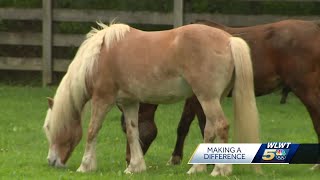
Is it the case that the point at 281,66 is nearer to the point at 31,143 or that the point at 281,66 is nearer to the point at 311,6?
the point at 31,143

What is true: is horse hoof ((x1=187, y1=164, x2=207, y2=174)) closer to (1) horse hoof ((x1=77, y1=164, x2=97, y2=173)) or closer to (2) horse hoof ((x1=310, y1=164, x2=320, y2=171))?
(1) horse hoof ((x1=77, y1=164, x2=97, y2=173))

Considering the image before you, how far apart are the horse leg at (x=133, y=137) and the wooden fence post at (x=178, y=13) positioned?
693 centimetres

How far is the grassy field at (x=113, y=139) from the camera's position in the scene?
7703 millimetres

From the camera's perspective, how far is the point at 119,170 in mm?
8039

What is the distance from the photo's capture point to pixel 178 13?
1492 cm

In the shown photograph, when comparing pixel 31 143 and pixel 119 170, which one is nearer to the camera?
pixel 119 170

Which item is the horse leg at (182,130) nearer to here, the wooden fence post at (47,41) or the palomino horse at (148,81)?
the palomino horse at (148,81)

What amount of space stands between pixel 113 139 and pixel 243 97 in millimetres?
3252

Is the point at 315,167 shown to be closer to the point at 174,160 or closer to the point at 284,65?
the point at 284,65

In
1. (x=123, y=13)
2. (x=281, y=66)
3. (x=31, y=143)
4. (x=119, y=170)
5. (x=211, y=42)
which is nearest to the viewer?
(x=211, y=42)

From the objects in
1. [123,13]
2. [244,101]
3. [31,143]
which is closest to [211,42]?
[244,101]

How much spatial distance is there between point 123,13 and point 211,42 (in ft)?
27.1

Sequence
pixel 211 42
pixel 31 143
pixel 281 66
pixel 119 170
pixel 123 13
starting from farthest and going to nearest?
pixel 123 13
pixel 31 143
pixel 281 66
pixel 119 170
pixel 211 42

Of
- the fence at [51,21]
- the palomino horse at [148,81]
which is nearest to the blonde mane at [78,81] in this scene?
the palomino horse at [148,81]
